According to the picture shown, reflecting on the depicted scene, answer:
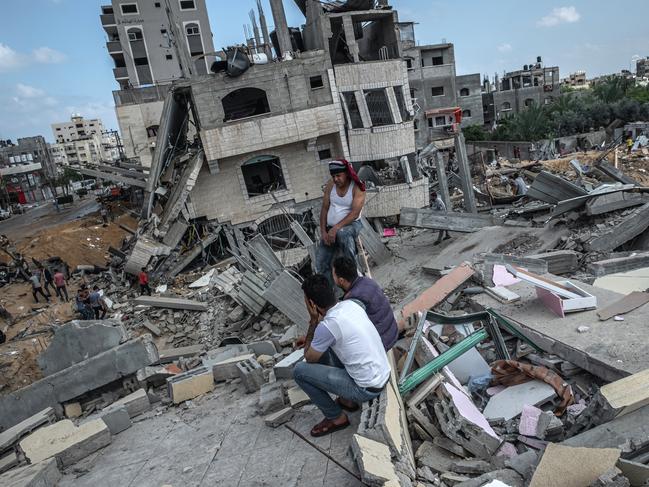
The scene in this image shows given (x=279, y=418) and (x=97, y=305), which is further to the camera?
(x=97, y=305)

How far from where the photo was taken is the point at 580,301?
4.91 meters

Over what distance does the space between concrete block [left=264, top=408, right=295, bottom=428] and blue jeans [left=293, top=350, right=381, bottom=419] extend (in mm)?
633

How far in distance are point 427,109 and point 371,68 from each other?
1849cm

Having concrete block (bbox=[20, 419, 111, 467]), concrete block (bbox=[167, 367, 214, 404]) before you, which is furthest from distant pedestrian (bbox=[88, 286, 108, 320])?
concrete block (bbox=[20, 419, 111, 467])

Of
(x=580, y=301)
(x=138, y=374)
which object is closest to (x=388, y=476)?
(x=580, y=301)

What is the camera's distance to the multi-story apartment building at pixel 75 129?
103925 mm

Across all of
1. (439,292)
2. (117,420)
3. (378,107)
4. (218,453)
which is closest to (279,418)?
(218,453)

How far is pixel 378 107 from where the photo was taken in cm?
1952

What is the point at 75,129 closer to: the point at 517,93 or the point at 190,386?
the point at 517,93

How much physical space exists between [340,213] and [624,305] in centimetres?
333

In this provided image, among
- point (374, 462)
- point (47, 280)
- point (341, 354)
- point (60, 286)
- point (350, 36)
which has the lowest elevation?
point (60, 286)

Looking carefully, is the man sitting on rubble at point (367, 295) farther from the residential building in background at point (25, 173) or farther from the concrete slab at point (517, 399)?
the residential building in background at point (25, 173)

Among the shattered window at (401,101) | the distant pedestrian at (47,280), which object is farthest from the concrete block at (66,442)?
the shattered window at (401,101)

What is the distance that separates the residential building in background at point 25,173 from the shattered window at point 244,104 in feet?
126
